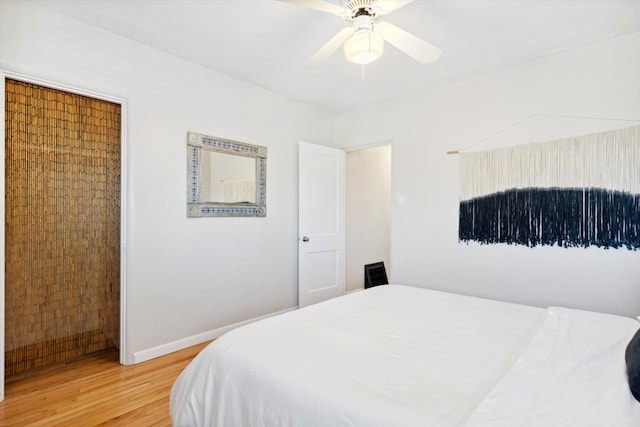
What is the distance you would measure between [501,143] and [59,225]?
367cm

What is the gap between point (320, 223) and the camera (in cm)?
389

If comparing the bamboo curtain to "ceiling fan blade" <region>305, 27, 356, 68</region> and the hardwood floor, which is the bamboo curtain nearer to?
the hardwood floor

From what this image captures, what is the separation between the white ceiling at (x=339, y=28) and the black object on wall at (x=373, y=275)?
1840 mm

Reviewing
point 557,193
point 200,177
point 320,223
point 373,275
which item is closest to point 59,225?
point 200,177

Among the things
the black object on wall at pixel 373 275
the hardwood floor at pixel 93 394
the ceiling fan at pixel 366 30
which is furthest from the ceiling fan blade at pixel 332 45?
the hardwood floor at pixel 93 394

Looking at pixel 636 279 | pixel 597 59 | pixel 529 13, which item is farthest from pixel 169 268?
pixel 597 59

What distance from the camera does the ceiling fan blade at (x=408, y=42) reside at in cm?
184

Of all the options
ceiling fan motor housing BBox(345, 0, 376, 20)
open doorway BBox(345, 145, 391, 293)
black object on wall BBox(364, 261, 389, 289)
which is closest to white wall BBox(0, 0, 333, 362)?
black object on wall BBox(364, 261, 389, 289)

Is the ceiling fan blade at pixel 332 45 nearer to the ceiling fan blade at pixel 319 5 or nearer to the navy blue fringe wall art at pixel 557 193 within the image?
the ceiling fan blade at pixel 319 5

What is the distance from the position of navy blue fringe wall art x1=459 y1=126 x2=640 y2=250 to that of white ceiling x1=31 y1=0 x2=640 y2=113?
2.47 ft

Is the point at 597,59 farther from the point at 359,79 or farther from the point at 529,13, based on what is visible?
the point at 359,79

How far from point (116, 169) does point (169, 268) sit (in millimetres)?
936

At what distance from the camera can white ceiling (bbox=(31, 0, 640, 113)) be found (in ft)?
6.88

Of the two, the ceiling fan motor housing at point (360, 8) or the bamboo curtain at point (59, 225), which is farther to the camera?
the bamboo curtain at point (59, 225)
